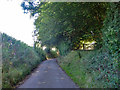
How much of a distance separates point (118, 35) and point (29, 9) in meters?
6.87

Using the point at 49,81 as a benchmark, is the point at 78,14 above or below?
above

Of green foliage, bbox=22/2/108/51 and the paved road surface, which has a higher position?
green foliage, bbox=22/2/108/51

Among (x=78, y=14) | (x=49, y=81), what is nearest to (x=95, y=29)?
(x=78, y=14)

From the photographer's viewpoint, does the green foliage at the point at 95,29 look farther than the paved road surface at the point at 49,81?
No

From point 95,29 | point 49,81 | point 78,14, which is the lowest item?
point 49,81

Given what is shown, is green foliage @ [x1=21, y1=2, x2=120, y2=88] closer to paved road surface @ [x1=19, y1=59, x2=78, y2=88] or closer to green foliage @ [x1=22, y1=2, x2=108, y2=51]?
green foliage @ [x1=22, y1=2, x2=108, y2=51]

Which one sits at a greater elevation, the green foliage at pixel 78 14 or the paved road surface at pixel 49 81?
the green foliage at pixel 78 14

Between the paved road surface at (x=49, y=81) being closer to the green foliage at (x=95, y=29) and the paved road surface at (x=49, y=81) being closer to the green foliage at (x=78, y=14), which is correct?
the green foliage at (x=95, y=29)

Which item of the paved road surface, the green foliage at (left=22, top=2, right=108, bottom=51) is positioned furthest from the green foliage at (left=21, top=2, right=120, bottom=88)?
the paved road surface

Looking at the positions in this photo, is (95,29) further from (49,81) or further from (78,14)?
(49,81)

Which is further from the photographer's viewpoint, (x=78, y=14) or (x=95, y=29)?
(x=95, y=29)

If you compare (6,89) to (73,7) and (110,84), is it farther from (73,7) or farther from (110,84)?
(73,7)

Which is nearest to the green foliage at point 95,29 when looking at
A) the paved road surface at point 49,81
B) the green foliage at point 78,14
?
the green foliage at point 78,14

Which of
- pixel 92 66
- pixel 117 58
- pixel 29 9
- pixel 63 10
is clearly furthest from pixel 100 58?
pixel 29 9
